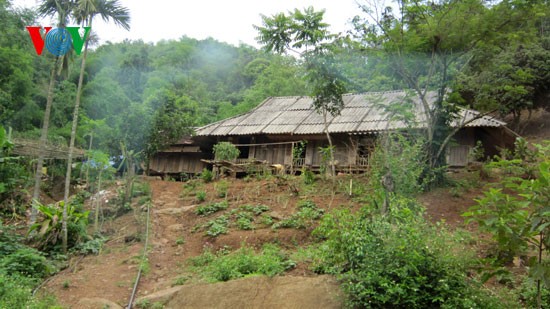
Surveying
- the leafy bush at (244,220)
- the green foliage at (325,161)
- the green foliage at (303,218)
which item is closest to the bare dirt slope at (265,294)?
the green foliage at (303,218)

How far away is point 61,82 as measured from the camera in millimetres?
23312

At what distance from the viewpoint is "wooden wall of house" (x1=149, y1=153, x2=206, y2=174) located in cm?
1941

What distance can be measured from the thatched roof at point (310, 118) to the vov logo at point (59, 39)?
8.00 m

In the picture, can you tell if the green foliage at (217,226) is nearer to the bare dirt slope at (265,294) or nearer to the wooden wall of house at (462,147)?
the bare dirt slope at (265,294)

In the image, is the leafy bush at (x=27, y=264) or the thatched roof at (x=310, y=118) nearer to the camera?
the leafy bush at (x=27, y=264)

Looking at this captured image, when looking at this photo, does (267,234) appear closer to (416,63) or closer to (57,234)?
(57,234)

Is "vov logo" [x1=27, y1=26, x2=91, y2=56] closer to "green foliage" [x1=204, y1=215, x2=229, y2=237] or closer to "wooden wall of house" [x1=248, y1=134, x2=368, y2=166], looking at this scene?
"green foliage" [x1=204, y1=215, x2=229, y2=237]

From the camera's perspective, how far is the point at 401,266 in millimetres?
6566

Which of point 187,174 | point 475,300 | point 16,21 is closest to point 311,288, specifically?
point 475,300

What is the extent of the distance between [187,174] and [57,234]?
886 cm

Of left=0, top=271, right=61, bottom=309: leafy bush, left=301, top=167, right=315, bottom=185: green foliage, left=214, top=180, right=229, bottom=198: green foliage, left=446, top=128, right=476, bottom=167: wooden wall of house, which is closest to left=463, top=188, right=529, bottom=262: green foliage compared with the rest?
left=0, top=271, right=61, bottom=309: leafy bush

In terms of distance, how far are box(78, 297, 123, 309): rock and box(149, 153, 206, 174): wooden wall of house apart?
1148cm

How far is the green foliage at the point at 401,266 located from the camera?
246 inches

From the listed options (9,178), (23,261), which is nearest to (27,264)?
(23,261)
